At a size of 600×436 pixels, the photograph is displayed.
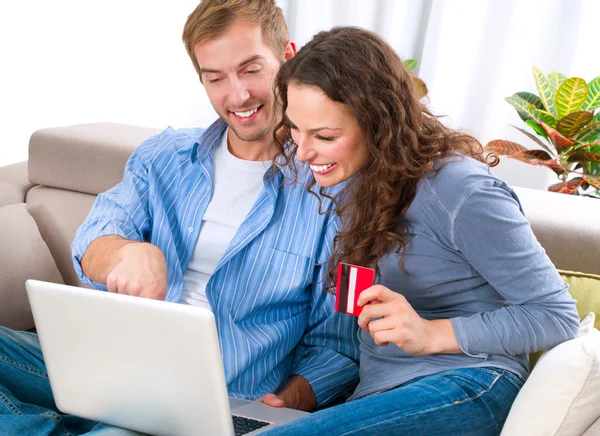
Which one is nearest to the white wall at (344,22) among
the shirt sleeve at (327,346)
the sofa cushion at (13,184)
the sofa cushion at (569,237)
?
the sofa cushion at (13,184)

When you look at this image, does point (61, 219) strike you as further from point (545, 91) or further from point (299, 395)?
point (545, 91)

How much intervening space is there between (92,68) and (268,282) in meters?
2.91

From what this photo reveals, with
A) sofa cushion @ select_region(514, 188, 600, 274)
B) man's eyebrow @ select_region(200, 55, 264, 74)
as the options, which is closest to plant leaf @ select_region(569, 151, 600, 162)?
sofa cushion @ select_region(514, 188, 600, 274)

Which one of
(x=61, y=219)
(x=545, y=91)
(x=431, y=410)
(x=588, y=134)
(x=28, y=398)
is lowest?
(x=28, y=398)

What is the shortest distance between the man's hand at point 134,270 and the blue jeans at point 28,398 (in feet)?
0.69

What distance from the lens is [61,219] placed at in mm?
2109

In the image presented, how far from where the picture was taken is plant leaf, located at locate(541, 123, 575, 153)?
2.72 metres

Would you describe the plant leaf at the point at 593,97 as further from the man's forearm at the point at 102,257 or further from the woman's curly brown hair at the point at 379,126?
the man's forearm at the point at 102,257

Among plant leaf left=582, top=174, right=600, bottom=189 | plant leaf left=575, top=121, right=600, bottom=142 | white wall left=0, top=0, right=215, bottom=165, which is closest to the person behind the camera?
plant leaf left=582, top=174, right=600, bottom=189

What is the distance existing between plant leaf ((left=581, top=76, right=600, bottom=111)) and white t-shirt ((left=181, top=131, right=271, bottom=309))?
169cm

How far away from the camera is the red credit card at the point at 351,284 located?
1.19 meters

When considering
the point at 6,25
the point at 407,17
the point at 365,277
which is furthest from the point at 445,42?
the point at 365,277

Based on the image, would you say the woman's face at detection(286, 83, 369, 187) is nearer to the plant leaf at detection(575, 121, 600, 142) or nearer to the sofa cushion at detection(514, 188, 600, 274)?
the sofa cushion at detection(514, 188, 600, 274)

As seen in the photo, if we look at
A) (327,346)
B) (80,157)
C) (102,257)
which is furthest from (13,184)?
(327,346)
